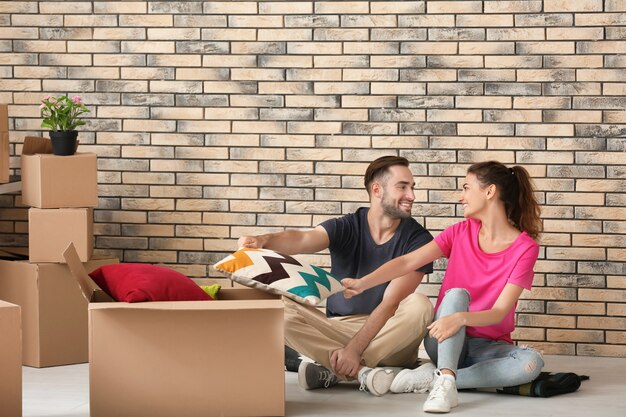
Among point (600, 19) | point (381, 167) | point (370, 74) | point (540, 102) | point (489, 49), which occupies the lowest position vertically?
point (381, 167)

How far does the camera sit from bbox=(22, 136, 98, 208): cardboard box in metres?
4.66

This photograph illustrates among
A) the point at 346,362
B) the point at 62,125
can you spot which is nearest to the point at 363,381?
the point at 346,362

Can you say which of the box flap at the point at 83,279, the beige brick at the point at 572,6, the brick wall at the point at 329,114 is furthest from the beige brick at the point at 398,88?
the box flap at the point at 83,279

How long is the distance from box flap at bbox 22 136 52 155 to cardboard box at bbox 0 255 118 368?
0.49 metres

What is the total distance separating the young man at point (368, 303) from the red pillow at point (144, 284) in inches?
16.1

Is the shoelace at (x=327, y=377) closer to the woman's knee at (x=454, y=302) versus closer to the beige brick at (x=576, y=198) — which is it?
the woman's knee at (x=454, y=302)

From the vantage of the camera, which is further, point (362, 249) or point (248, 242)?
point (362, 249)

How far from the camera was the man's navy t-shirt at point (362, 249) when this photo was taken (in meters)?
4.45

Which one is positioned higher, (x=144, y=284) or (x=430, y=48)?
(x=430, y=48)

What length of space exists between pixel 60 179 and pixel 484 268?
5.95 ft

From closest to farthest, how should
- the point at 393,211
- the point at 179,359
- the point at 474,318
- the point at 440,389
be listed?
the point at 179,359, the point at 440,389, the point at 474,318, the point at 393,211

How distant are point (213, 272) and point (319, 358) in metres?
1.16

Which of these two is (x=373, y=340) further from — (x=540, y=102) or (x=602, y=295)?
(x=540, y=102)

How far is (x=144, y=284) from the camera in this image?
368cm
